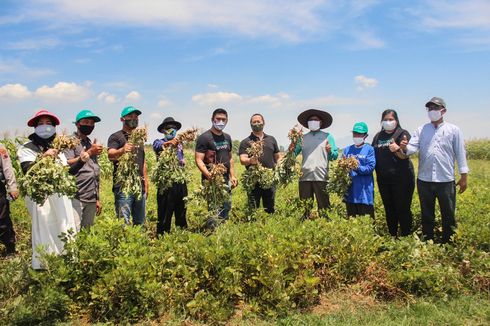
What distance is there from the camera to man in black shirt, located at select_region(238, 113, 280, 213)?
6.97m

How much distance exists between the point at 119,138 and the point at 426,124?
503 centimetres

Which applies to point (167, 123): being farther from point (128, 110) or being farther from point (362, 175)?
point (362, 175)

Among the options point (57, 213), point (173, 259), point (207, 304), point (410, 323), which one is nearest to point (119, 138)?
point (57, 213)

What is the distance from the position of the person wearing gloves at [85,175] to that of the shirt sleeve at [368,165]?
4.28 m

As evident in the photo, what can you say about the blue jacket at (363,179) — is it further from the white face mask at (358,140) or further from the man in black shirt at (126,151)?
the man in black shirt at (126,151)

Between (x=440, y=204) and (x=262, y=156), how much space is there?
10.1ft

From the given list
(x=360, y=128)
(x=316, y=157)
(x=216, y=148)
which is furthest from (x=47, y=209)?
(x=360, y=128)

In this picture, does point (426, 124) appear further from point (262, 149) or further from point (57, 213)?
point (57, 213)

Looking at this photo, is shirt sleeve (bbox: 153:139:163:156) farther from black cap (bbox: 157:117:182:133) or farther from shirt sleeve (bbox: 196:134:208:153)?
shirt sleeve (bbox: 196:134:208:153)

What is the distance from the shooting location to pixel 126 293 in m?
4.29

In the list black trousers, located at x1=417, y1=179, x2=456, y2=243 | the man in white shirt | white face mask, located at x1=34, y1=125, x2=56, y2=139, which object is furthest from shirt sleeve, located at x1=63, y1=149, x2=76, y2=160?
black trousers, located at x1=417, y1=179, x2=456, y2=243

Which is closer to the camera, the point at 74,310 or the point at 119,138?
the point at 74,310

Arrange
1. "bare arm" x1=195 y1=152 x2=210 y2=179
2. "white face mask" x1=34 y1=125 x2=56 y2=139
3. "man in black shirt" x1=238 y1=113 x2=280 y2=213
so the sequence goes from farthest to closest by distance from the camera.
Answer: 1. "man in black shirt" x1=238 y1=113 x2=280 y2=213
2. "bare arm" x1=195 y1=152 x2=210 y2=179
3. "white face mask" x1=34 y1=125 x2=56 y2=139

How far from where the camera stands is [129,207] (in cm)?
619
